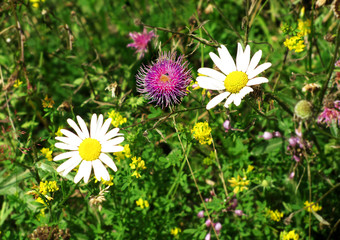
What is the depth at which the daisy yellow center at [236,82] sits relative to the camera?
Answer: 1.75m

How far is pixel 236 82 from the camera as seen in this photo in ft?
5.75

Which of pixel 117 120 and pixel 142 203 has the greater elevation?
pixel 117 120

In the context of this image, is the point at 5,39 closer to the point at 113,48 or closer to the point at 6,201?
the point at 113,48

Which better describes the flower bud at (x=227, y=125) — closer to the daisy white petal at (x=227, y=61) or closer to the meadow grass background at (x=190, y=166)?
the meadow grass background at (x=190, y=166)

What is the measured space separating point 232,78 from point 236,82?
0.04 m

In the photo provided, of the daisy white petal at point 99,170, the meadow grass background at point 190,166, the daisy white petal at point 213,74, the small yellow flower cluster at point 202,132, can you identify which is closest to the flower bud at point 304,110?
the meadow grass background at point 190,166

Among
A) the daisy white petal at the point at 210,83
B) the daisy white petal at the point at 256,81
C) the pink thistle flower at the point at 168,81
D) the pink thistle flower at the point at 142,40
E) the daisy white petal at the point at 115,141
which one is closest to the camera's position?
the daisy white petal at the point at 256,81

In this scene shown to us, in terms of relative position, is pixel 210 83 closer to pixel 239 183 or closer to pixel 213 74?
pixel 213 74

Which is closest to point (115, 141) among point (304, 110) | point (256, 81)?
point (256, 81)

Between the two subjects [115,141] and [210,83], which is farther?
[115,141]

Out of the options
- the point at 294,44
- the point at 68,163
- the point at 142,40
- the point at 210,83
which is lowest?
the point at 68,163

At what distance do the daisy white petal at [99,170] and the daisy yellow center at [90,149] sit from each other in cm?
4

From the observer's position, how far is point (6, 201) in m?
2.84

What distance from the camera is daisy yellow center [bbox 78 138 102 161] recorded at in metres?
1.92
